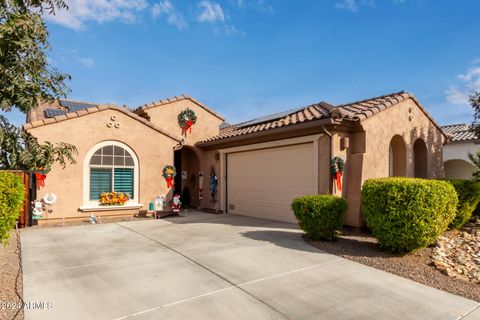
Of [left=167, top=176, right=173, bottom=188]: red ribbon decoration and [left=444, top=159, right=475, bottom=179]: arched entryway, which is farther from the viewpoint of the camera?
[left=444, top=159, right=475, bottom=179]: arched entryway

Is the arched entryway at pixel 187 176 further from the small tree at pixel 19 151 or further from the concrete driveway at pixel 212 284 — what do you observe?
the small tree at pixel 19 151

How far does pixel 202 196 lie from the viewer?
14828 mm

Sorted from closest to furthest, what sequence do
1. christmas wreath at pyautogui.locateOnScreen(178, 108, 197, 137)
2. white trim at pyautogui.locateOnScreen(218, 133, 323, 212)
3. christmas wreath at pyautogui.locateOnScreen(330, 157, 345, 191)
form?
christmas wreath at pyautogui.locateOnScreen(330, 157, 345, 191), white trim at pyautogui.locateOnScreen(218, 133, 323, 212), christmas wreath at pyautogui.locateOnScreen(178, 108, 197, 137)

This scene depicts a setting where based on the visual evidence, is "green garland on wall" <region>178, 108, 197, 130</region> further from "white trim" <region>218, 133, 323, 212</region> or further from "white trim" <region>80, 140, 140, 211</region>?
"white trim" <region>80, 140, 140, 211</region>

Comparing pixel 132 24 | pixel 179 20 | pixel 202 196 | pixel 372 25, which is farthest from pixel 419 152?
pixel 132 24

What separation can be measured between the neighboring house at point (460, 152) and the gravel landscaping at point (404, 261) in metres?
11.1

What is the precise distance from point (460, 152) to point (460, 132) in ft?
7.98

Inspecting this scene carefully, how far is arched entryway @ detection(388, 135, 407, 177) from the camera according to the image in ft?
35.8

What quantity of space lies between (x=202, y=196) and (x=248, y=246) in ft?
26.1

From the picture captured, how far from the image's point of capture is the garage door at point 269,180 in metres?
10.2

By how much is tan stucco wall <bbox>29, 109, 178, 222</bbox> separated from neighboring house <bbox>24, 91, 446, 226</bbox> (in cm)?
3

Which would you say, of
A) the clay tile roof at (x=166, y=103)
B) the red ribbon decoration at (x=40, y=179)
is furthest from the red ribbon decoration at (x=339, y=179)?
the red ribbon decoration at (x=40, y=179)

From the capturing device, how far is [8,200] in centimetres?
511

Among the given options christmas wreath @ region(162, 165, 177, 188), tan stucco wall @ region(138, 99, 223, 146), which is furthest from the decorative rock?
tan stucco wall @ region(138, 99, 223, 146)
